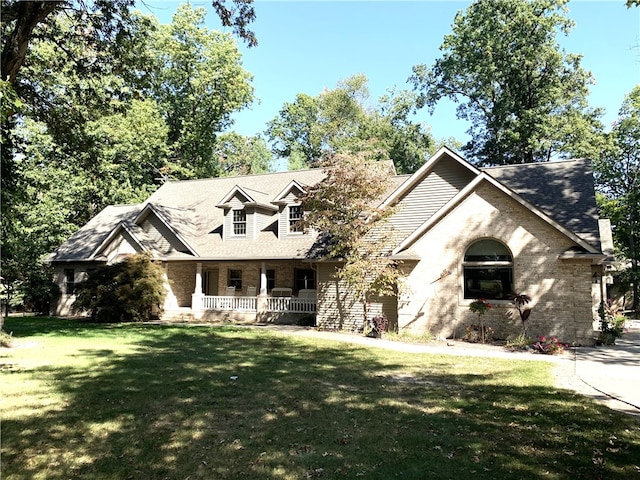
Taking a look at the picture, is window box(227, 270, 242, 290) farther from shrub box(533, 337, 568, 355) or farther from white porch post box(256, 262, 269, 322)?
shrub box(533, 337, 568, 355)

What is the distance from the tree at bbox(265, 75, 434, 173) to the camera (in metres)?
42.2

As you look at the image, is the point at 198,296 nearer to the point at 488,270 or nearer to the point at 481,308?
the point at 481,308

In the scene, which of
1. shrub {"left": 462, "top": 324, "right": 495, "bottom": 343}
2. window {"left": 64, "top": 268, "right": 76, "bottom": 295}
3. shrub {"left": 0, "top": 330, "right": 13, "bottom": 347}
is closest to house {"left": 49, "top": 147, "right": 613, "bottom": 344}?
window {"left": 64, "top": 268, "right": 76, "bottom": 295}

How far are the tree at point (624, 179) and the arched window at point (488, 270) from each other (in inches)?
957

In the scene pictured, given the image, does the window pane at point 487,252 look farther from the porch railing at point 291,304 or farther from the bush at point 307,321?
the porch railing at point 291,304

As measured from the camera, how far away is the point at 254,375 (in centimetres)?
A: 910

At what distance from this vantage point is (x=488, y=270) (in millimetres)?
14812

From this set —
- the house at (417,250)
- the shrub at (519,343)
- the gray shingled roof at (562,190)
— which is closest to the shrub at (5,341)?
the house at (417,250)

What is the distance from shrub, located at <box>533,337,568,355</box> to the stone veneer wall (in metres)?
0.80

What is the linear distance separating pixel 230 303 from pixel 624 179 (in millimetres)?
35271

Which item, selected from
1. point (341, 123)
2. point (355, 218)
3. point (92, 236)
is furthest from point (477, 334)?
point (341, 123)

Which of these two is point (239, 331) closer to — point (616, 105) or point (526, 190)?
point (526, 190)

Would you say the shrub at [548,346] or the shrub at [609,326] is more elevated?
the shrub at [609,326]

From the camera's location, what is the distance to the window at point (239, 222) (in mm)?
22656
